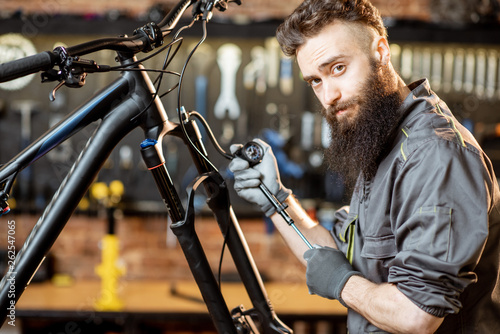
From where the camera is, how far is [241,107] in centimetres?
275

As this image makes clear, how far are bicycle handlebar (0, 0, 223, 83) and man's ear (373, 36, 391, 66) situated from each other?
0.39m

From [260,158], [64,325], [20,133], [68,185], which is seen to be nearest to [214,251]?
[64,325]

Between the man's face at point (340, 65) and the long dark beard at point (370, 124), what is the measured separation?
0.4 inches

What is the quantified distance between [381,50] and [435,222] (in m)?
0.46

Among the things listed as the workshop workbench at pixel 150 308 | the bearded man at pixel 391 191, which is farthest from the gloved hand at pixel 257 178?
the workshop workbench at pixel 150 308

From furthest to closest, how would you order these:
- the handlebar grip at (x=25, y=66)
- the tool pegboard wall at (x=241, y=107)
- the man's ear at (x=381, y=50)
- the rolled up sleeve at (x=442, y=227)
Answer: the tool pegboard wall at (x=241, y=107)
the man's ear at (x=381, y=50)
the rolled up sleeve at (x=442, y=227)
the handlebar grip at (x=25, y=66)

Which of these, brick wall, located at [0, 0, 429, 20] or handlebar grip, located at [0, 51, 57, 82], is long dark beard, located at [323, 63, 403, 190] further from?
brick wall, located at [0, 0, 429, 20]

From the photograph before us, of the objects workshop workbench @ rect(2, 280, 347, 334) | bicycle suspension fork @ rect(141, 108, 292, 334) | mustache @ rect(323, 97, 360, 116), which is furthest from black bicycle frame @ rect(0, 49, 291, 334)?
workshop workbench @ rect(2, 280, 347, 334)

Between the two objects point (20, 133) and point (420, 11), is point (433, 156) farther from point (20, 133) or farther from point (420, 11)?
point (20, 133)

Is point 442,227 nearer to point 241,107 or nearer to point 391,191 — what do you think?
point 391,191

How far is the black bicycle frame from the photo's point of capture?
95 centimetres

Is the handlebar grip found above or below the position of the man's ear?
below

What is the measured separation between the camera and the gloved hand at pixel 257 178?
3.95 ft

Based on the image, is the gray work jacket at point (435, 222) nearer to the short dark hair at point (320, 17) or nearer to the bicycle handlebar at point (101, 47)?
the short dark hair at point (320, 17)
